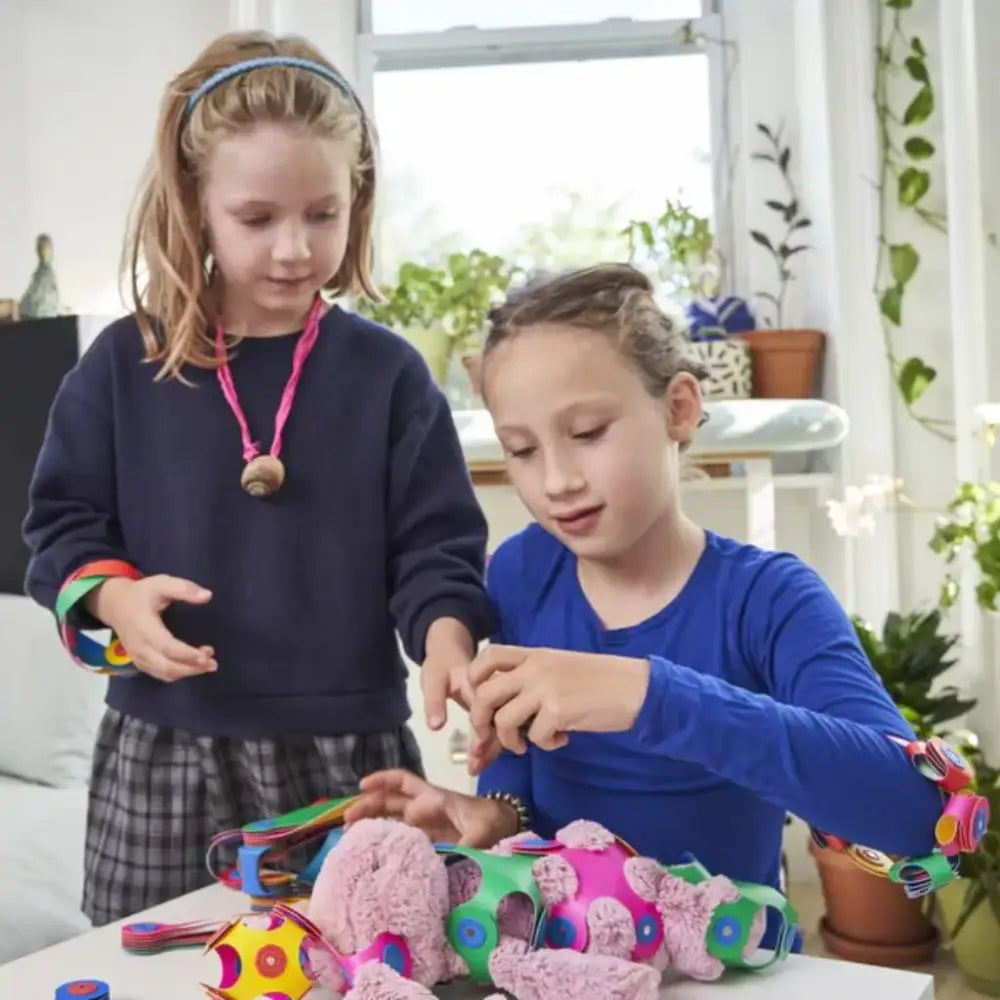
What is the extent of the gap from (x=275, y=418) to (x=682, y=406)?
1.16 ft

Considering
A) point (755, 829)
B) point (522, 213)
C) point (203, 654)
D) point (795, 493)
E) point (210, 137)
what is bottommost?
point (755, 829)

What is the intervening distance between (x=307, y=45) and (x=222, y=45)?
0.24 ft

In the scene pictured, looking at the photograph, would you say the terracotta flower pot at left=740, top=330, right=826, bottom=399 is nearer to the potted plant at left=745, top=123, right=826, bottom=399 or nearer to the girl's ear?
the potted plant at left=745, top=123, right=826, bottom=399

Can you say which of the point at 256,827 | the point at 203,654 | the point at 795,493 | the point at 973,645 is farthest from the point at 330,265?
the point at 795,493

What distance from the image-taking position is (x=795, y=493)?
263 centimetres

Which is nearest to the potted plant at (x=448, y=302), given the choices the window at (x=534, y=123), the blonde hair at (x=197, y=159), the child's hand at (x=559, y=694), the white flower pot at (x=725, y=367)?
the window at (x=534, y=123)

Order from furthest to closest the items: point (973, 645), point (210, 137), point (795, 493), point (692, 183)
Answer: point (692, 183) < point (795, 493) < point (973, 645) < point (210, 137)

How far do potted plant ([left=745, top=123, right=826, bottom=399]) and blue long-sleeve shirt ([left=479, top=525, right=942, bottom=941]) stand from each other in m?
1.54

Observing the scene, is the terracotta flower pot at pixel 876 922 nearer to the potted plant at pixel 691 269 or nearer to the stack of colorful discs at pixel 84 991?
the potted plant at pixel 691 269

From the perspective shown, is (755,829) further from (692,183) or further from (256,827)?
(692,183)

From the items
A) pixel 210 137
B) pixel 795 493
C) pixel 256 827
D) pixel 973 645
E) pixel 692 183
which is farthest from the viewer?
pixel 692 183

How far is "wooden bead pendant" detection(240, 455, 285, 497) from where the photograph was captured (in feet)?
3.51

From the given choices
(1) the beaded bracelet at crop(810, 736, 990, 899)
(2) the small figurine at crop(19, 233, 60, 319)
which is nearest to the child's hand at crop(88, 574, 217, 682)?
(1) the beaded bracelet at crop(810, 736, 990, 899)

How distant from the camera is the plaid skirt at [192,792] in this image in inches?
42.4
